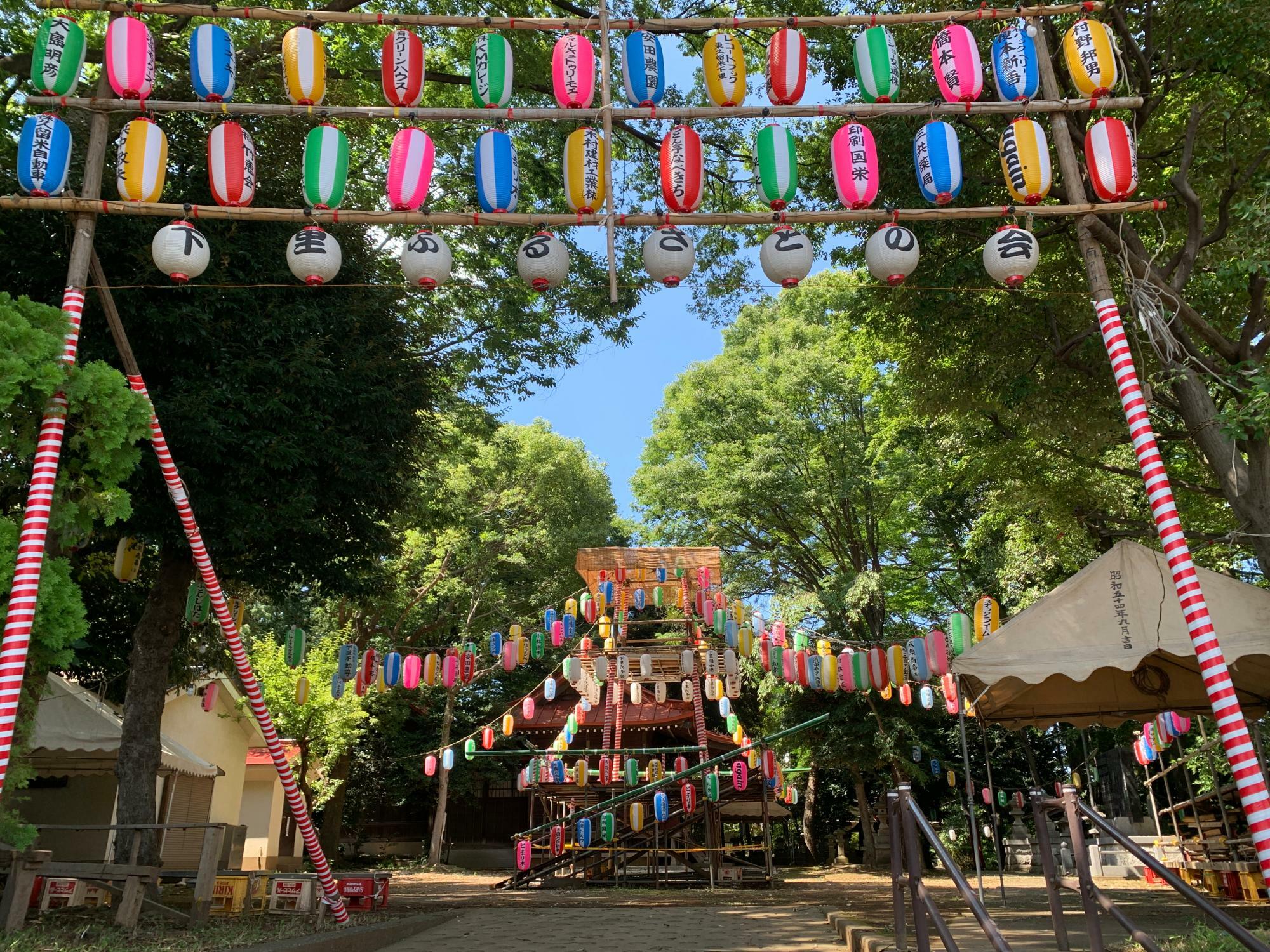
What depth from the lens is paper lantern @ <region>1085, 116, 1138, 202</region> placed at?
6734mm

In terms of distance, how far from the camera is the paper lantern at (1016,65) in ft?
23.0

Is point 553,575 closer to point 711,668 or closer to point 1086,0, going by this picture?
point 711,668

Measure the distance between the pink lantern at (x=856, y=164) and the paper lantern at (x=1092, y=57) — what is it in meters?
1.63

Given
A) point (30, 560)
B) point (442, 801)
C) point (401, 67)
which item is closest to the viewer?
point (30, 560)

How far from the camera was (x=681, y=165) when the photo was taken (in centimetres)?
713

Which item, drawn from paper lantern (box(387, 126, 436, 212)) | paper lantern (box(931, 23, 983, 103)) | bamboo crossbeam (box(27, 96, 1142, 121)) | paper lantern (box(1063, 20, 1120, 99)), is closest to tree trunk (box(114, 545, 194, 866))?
bamboo crossbeam (box(27, 96, 1142, 121))

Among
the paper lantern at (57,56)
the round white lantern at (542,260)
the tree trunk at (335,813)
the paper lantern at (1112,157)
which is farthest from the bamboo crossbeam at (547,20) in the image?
the tree trunk at (335,813)

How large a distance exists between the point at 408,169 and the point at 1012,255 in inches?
187

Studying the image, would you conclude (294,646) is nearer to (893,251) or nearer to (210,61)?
(210,61)

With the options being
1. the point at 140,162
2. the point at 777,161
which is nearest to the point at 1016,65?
the point at 777,161

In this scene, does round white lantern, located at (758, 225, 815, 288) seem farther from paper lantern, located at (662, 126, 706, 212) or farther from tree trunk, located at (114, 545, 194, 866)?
tree trunk, located at (114, 545, 194, 866)

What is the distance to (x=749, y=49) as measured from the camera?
497 inches

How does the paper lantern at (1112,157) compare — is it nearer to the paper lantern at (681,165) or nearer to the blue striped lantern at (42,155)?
the paper lantern at (681,165)

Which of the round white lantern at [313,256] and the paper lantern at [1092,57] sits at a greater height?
the paper lantern at [1092,57]
